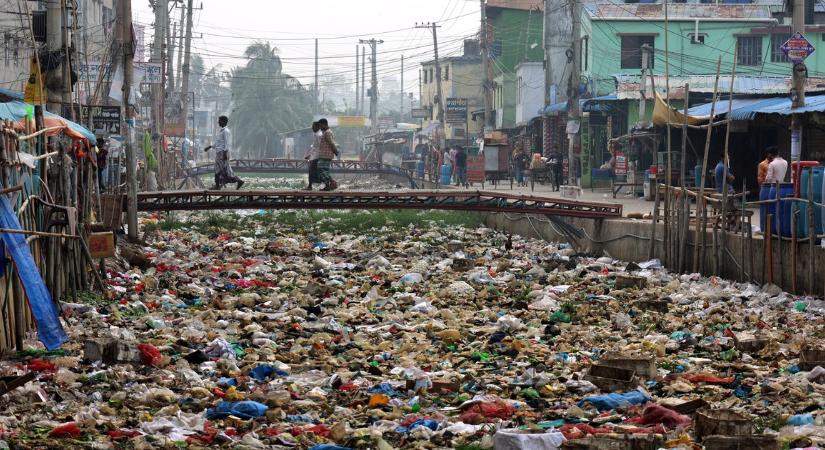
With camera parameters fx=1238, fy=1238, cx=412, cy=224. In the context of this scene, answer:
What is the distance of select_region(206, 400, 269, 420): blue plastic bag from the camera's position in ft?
27.2

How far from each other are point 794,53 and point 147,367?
12.7 metres

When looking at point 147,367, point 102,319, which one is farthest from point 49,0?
point 147,367

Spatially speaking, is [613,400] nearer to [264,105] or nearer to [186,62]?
[186,62]

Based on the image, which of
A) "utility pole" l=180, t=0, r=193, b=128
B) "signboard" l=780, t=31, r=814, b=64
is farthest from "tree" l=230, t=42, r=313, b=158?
"signboard" l=780, t=31, r=814, b=64

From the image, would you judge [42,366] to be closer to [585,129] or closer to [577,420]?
[577,420]

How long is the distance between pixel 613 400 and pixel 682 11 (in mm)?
36252

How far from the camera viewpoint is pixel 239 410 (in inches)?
329

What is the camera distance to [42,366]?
30.4 ft

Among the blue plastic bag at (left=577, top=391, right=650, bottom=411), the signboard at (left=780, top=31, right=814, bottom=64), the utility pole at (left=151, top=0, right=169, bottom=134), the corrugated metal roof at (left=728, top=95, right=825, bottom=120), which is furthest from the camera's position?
the utility pole at (left=151, top=0, right=169, bottom=134)

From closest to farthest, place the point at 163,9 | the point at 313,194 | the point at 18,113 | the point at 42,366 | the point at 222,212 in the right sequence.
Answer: the point at 42,366 → the point at 18,113 → the point at 313,194 → the point at 222,212 → the point at 163,9

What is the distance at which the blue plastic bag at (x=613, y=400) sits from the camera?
8.59 m

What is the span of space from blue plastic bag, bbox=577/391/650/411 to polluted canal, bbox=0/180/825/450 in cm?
2

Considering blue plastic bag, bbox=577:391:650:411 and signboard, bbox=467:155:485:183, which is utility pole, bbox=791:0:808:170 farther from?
signboard, bbox=467:155:485:183

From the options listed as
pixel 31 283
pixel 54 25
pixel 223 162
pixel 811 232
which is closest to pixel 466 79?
pixel 223 162
